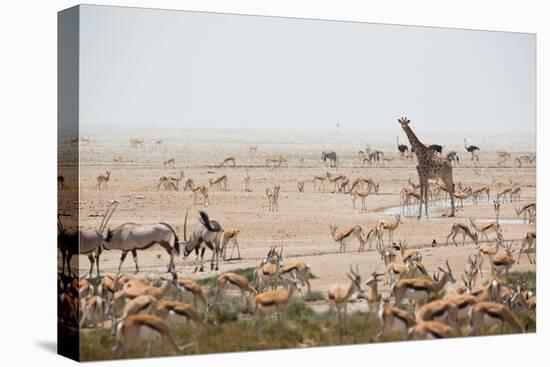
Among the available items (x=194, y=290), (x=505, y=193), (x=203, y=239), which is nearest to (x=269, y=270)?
(x=203, y=239)

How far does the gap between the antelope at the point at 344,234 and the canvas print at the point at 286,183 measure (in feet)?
0.08

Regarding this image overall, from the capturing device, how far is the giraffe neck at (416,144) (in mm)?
15872

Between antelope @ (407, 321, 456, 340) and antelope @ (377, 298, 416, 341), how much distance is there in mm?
67

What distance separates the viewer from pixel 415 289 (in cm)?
1548

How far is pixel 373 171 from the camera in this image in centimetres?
1562

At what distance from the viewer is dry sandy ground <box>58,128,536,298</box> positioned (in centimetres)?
1430

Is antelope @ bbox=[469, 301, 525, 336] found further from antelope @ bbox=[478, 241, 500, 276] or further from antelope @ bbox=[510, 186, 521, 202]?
antelope @ bbox=[510, 186, 521, 202]

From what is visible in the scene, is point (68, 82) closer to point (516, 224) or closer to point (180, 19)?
point (180, 19)

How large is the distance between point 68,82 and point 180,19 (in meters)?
1.39

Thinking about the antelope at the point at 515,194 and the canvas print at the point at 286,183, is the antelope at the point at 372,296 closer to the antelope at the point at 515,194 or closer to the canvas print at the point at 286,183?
the canvas print at the point at 286,183

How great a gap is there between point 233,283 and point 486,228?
3.45 meters

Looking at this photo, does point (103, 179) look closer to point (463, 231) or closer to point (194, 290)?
point (194, 290)

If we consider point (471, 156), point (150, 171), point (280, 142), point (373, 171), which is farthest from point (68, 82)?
point (471, 156)

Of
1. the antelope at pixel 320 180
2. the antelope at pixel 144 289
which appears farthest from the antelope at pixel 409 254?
the antelope at pixel 144 289
